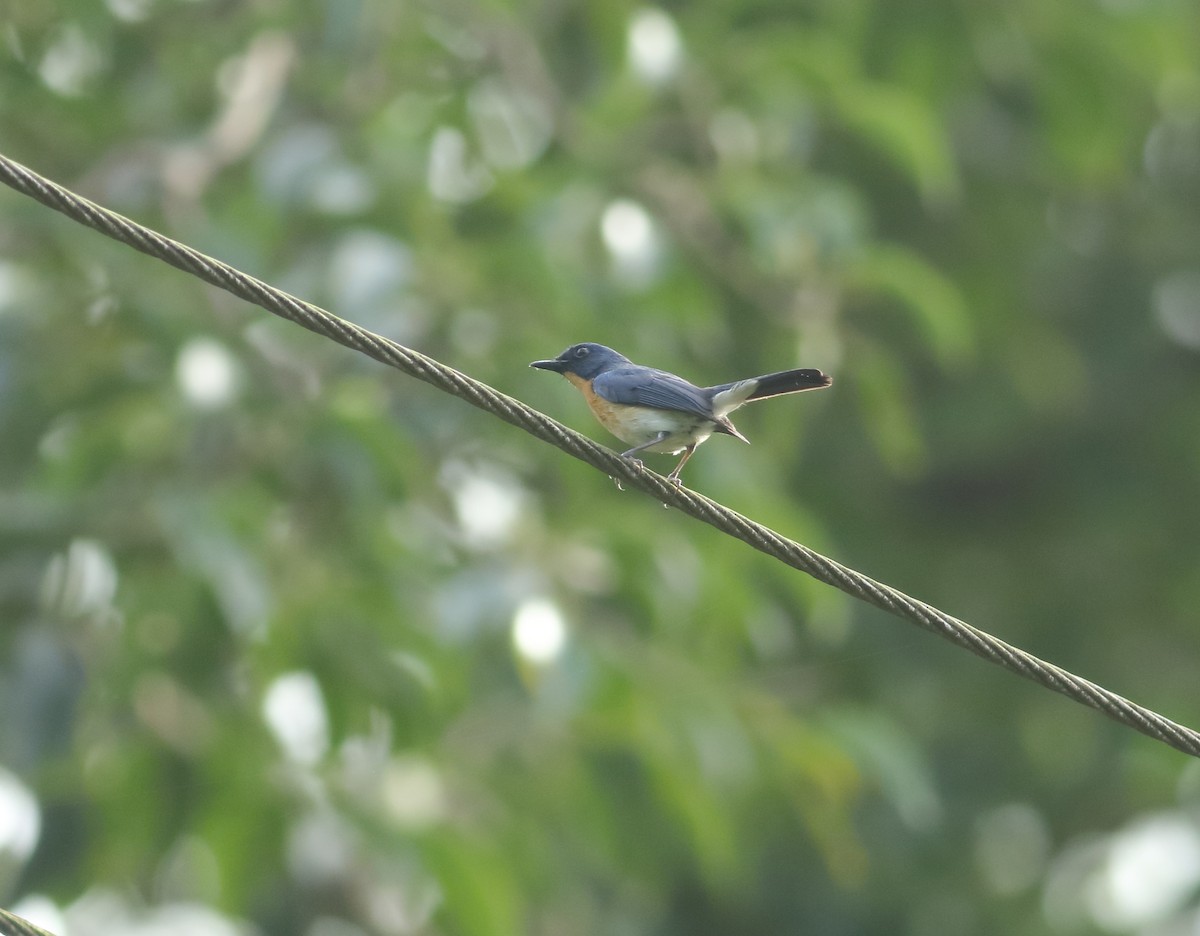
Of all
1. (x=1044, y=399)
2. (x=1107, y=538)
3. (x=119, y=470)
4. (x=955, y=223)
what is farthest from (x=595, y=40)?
(x=1107, y=538)

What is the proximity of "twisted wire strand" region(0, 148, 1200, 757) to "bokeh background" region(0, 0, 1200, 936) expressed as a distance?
1461 millimetres

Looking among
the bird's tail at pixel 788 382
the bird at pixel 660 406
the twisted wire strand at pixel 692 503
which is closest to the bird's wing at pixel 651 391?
the bird at pixel 660 406

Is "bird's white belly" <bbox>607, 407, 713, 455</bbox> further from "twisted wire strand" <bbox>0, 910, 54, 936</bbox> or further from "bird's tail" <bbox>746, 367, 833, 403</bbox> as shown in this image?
"twisted wire strand" <bbox>0, 910, 54, 936</bbox>

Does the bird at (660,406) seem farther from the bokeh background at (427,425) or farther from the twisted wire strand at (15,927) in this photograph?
the twisted wire strand at (15,927)

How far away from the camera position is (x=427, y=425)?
571 cm

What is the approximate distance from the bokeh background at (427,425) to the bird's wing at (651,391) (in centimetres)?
38

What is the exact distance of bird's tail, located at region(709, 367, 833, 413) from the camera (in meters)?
4.11

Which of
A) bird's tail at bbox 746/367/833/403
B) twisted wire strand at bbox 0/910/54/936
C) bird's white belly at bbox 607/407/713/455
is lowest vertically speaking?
twisted wire strand at bbox 0/910/54/936

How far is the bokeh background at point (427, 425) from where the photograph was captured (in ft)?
16.2

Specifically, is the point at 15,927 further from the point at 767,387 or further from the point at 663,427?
the point at 663,427

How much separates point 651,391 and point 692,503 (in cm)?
161

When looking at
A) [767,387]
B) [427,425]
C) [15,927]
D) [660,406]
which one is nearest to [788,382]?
[767,387]

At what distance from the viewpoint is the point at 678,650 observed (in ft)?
20.8

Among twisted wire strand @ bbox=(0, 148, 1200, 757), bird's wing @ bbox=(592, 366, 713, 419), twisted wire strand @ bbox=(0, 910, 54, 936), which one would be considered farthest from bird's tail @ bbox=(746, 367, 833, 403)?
twisted wire strand @ bbox=(0, 910, 54, 936)
